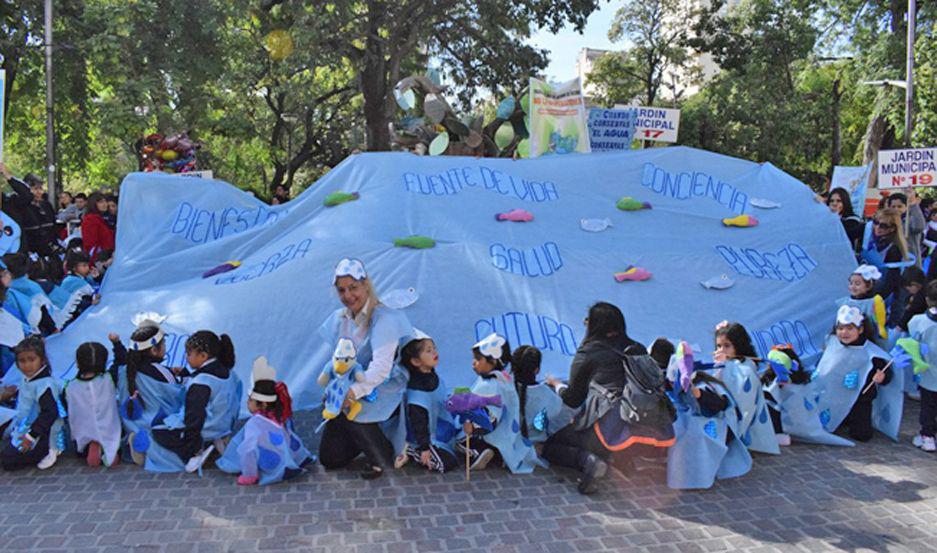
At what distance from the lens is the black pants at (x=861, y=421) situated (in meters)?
5.28

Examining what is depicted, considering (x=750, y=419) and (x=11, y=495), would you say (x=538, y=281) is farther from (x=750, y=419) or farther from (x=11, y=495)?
(x=11, y=495)

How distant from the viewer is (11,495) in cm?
414

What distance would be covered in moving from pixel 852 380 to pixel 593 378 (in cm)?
230

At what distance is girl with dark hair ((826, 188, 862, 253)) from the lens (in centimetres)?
832

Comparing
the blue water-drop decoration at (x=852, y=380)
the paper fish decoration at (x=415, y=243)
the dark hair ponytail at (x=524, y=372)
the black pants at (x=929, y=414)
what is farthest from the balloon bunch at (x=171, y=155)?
the black pants at (x=929, y=414)

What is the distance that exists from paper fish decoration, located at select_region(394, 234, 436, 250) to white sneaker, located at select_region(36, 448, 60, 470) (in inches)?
128

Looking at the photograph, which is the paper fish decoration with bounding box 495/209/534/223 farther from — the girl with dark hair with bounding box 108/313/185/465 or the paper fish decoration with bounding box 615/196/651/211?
the girl with dark hair with bounding box 108/313/185/465

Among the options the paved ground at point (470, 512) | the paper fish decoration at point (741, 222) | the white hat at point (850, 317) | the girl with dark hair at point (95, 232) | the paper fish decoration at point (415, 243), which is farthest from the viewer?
the girl with dark hair at point (95, 232)

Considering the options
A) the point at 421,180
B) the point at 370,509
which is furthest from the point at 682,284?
the point at 370,509

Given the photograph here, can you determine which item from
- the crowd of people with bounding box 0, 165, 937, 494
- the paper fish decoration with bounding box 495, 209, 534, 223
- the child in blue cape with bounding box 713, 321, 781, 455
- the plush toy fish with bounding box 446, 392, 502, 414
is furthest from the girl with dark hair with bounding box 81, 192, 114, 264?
the child in blue cape with bounding box 713, 321, 781, 455

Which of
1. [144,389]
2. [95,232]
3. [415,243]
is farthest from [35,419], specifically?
[95,232]

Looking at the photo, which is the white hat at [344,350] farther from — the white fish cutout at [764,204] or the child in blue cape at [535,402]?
the white fish cutout at [764,204]

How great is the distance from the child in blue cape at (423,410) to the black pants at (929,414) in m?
3.45

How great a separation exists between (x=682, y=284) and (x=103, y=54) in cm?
1349
